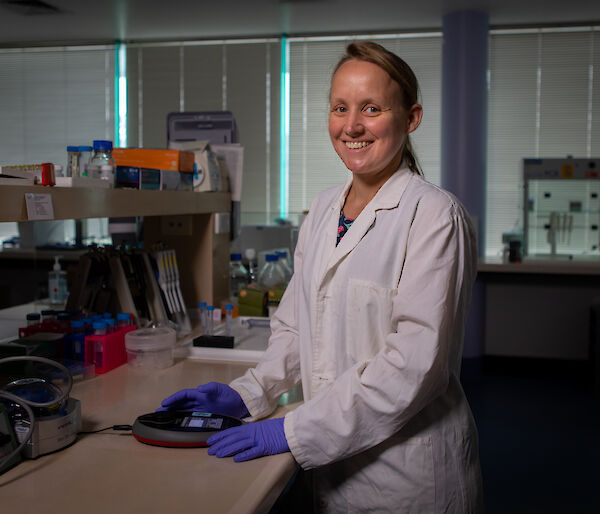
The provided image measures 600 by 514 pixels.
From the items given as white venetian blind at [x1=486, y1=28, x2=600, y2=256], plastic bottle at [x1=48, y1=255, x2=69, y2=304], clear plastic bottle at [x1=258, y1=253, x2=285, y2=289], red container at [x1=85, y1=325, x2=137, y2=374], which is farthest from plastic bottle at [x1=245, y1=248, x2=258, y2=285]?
white venetian blind at [x1=486, y1=28, x2=600, y2=256]

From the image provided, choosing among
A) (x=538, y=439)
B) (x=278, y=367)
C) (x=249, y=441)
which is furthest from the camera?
(x=538, y=439)

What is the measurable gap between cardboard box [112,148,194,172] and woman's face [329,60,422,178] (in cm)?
99

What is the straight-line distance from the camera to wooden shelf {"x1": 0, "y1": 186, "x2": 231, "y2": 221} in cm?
119

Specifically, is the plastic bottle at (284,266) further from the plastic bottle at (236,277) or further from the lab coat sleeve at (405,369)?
the lab coat sleeve at (405,369)

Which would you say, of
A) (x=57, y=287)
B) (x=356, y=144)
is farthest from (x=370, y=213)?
(x=57, y=287)

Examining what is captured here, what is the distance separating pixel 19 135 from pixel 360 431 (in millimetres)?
1358

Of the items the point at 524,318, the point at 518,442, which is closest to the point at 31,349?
the point at 518,442

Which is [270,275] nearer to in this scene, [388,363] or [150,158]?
[150,158]

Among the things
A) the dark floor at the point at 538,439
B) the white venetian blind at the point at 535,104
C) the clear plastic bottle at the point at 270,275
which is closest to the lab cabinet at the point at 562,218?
the white venetian blind at the point at 535,104

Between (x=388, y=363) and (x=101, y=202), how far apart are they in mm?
848

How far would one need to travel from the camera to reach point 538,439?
3299 mm

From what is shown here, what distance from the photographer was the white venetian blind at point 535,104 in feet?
18.9

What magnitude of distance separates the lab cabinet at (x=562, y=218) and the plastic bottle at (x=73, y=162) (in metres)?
3.95

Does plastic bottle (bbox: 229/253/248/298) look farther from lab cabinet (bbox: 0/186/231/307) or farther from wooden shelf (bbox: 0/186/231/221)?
wooden shelf (bbox: 0/186/231/221)
